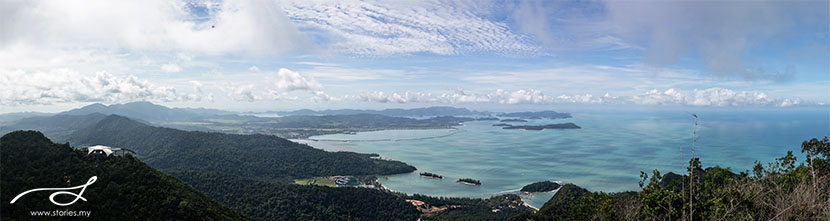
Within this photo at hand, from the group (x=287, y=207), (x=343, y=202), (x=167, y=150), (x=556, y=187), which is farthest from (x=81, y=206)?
(x=167, y=150)

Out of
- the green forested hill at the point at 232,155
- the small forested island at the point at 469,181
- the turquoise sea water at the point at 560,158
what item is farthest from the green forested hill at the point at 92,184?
the small forested island at the point at 469,181

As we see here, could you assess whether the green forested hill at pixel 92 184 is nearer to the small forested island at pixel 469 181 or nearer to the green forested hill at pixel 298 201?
the green forested hill at pixel 298 201

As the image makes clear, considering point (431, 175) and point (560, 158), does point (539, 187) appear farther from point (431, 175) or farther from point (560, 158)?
point (560, 158)

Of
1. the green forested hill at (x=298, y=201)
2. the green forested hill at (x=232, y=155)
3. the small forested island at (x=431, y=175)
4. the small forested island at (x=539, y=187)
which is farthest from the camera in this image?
the small forested island at (x=431, y=175)

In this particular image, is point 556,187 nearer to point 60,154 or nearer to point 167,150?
point 60,154

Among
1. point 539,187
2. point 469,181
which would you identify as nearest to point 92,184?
point 469,181

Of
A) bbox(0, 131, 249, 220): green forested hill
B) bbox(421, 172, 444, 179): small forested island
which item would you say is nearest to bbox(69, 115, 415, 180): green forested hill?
bbox(421, 172, 444, 179): small forested island

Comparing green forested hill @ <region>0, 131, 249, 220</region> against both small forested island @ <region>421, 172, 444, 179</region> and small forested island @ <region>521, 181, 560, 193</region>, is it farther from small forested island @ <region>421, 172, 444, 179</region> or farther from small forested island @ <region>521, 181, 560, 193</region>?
small forested island @ <region>421, 172, 444, 179</region>
